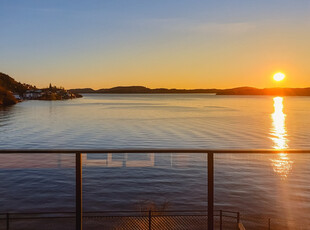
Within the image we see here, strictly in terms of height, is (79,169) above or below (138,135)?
above

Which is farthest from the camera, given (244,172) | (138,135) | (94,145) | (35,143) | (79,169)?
(138,135)

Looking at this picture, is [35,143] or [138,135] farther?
[138,135]

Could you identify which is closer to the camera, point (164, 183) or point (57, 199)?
point (57, 199)

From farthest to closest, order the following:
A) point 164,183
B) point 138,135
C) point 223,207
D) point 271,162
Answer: point 138,135, point 271,162, point 164,183, point 223,207

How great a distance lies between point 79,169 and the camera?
153 inches

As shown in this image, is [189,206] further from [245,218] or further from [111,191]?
[111,191]

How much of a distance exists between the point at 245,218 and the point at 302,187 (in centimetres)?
1131

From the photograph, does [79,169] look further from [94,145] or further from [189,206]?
[94,145]

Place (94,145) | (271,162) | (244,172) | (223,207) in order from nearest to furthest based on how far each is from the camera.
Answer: (223,207) → (244,172) → (271,162) → (94,145)

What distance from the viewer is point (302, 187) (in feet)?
93.5

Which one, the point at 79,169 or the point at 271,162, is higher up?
the point at 79,169

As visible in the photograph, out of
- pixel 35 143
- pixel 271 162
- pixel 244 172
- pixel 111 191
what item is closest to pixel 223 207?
pixel 111 191

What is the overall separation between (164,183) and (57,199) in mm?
8662

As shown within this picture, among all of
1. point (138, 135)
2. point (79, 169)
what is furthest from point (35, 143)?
point (79, 169)
